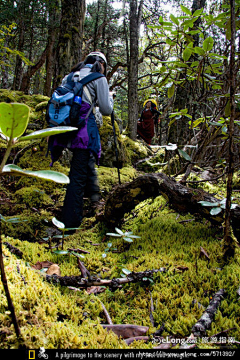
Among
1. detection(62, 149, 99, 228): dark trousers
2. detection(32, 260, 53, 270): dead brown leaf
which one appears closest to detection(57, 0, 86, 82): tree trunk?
detection(62, 149, 99, 228): dark trousers

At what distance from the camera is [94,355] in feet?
3.16

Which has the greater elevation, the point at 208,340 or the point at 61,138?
the point at 61,138

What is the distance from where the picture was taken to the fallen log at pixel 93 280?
1.61m

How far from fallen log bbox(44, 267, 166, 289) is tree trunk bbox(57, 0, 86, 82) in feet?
14.9

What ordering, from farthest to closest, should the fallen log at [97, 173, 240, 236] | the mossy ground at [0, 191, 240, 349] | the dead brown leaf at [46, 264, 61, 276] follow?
the fallen log at [97, 173, 240, 236], the dead brown leaf at [46, 264, 61, 276], the mossy ground at [0, 191, 240, 349]

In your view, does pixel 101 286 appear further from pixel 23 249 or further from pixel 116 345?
pixel 23 249

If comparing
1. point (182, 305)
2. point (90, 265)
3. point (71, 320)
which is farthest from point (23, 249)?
point (182, 305)

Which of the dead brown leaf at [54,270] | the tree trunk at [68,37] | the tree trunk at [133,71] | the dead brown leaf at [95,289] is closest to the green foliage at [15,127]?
the dead brown leaf at [95,289]

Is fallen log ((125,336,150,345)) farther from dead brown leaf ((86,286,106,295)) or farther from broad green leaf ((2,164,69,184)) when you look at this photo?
broad green leaf ((2,164,69,184))

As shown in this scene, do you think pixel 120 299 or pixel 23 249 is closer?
pixel 120 299

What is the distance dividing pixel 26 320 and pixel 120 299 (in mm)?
744

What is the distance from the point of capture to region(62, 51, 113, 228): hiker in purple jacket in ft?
10.2

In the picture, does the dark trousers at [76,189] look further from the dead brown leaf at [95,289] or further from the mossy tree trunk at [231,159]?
the mossy tree trunk at [231,159]

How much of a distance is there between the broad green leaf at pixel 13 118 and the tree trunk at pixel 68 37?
4.77 meters
